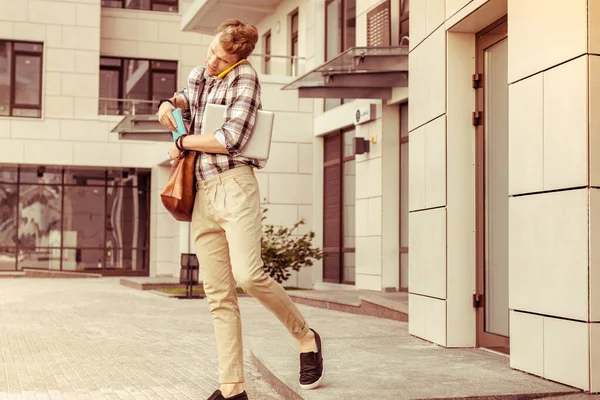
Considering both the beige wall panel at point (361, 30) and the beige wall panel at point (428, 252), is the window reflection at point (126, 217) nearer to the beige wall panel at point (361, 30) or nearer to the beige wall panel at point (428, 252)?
the beige wall panel at point (361, 30)

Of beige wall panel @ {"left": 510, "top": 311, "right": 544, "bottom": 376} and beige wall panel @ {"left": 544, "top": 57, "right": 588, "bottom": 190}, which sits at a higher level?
beige wall panel @ {"left": 544, "top": 57, "right": 588, "bottom": 190}

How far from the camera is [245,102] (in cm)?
474

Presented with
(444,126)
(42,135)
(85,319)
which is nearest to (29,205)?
(42,135)

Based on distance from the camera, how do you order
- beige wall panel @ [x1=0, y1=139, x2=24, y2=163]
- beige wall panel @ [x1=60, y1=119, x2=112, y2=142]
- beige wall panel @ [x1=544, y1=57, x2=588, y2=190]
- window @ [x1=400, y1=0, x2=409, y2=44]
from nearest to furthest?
beige wall panel @ [x1=544, y1=57, x2=588, y2=190], window @ [x1=400, y1=0, x2=409, y2=44], beige wall panel @ [x1=0, y1=139, x2=24, y2=163], beige wall panel @ [x1=60, y1=119, x2=112, y2=142]

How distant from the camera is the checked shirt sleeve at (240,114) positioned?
466 centimetres

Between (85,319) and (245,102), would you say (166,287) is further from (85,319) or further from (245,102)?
(245,102)

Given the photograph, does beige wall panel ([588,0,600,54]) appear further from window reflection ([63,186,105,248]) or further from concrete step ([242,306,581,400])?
window reflection ([63,186,105,248])

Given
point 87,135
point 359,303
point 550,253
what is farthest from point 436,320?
point 87,135

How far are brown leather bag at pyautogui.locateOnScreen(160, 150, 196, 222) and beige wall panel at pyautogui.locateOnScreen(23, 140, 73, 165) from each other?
22203 mm

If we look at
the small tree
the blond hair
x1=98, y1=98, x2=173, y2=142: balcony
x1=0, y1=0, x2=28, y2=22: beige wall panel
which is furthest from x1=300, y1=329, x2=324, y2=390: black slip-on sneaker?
x1=0, y1=0, x2=28, y2=22: beige wall panel

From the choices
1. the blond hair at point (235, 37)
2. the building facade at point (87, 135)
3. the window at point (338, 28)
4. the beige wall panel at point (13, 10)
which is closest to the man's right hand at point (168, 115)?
the blond hair at point (235, 37)

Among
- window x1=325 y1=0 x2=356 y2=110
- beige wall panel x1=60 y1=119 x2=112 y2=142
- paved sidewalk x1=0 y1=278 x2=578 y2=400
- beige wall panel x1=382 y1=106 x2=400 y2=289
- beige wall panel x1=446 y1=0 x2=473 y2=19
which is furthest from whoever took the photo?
beige wall panel x1=60 y1=119 x2=112 y2=142

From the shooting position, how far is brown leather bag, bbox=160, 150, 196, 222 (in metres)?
4.76

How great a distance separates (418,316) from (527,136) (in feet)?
8.45
